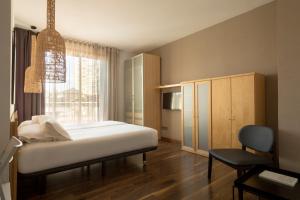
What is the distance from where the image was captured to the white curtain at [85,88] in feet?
14.5

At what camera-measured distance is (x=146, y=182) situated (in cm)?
251

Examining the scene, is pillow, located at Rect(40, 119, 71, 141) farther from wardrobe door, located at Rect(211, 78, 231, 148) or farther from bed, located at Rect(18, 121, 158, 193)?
wardrobe door, located at Rect(211, 78, 231, 148)

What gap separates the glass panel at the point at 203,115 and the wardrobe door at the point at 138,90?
1.75m

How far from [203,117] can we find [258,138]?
128 centimetres

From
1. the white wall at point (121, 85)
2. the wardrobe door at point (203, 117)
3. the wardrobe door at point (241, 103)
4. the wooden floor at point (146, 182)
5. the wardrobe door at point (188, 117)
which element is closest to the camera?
the wooden floor at point (146, 182)

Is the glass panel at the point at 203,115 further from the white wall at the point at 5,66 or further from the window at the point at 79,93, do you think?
the white wall at the point at 5,66

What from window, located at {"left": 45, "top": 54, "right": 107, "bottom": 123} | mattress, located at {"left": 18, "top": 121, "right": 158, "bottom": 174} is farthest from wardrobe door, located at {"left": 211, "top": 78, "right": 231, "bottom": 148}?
window, located at {"left": 45, "top": 54, "right": 107, "bottom": 123}

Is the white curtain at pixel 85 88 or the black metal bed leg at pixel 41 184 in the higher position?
the white curtain at pixel 85 88

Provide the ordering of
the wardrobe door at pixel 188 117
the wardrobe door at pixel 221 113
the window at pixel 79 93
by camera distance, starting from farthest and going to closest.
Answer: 1. the window at pixel 79 93
2. the wardrobe door at pixel 188 117
3. the wardrobe door at pixel 221 113

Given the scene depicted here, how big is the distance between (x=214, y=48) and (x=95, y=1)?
2540 millimetres

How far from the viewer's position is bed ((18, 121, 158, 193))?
6.73 ft

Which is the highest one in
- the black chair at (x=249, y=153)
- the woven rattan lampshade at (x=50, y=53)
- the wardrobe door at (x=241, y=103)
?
the woven rattan lampshade at (x=50, y=53)

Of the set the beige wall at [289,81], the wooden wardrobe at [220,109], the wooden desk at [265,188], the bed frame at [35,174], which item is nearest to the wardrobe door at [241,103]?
the wooden wardrobe at [220,109]

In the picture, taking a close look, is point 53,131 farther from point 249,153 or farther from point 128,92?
point 128,92
